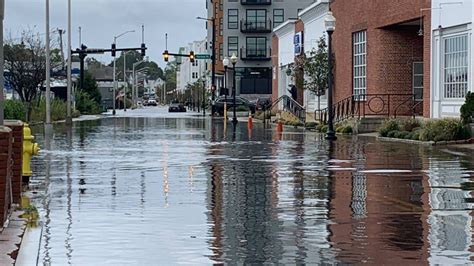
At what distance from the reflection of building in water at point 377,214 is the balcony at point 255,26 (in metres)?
89.5

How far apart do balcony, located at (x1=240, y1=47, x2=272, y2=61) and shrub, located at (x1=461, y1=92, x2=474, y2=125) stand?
81.9 metres

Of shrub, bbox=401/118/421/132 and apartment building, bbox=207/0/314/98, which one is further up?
apartment building, bbox=207/0/314/98

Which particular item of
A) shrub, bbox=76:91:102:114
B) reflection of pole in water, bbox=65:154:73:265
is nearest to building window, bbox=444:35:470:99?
reflection of pole in water, bbox=65:154:73:265

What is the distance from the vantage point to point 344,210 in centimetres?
1430

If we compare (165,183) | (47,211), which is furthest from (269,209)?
(165,183)

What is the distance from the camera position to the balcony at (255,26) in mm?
112875

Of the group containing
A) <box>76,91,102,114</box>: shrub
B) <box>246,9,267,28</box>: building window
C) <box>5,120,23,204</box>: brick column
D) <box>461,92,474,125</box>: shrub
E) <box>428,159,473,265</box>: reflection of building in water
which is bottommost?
<box>428,159,473,265</box>: reflection of building in water

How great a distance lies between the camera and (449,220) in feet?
43.0

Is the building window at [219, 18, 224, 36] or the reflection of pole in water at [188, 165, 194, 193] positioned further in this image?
the building window at [219, 18, 224, 36]

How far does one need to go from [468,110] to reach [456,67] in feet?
15.4

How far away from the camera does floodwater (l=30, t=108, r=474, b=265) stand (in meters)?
10.6

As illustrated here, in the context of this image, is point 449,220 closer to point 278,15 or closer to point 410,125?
point 410,125

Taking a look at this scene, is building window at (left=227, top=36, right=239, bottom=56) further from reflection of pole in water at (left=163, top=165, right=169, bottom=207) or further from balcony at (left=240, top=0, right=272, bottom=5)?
reflection of pole in water at (left=163, top=165, right=169, bottom=207)

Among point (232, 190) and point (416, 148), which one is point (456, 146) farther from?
point (232, 190)
